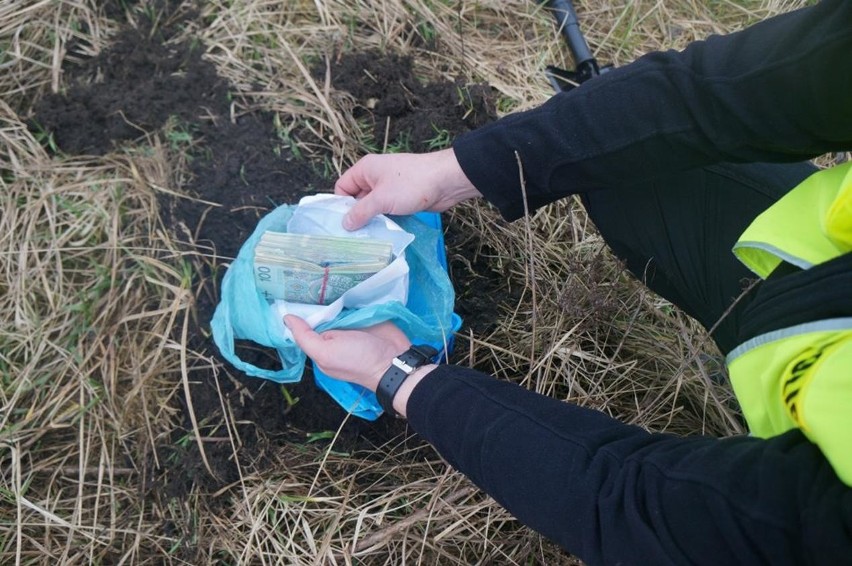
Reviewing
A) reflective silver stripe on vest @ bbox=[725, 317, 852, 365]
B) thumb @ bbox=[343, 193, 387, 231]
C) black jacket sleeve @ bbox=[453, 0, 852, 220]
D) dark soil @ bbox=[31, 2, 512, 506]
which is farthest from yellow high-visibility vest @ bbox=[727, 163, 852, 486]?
dark soil @ bbox=[31, 2, 512, 506]

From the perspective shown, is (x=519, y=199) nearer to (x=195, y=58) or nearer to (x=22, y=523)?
(x=195, y=58)

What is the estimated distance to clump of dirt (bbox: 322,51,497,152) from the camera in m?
1.71

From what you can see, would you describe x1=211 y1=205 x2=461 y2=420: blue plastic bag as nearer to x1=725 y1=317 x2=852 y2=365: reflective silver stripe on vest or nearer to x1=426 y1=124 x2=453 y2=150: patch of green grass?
x1=426 y1=124 x2=453 y2=150: patch of green grass

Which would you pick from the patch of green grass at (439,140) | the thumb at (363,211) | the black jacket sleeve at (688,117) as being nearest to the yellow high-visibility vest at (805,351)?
the black jacket sleeve at (688,117)

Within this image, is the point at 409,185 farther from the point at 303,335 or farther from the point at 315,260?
the point at 303,335

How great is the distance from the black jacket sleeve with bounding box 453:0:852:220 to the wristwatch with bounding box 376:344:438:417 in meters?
0.34

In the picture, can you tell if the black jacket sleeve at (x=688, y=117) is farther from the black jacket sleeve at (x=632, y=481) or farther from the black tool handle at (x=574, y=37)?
the black tool handle at (x=574, y=37)

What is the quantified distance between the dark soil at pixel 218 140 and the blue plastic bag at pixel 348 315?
0.12 m

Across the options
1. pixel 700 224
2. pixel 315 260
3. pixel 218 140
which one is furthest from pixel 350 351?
pixel 218 140

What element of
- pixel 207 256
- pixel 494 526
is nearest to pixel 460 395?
pixel 494 526

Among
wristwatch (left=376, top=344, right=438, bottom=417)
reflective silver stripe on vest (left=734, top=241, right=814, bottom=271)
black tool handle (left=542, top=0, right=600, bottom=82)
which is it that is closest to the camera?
reflective silver stripe on vest (left=734, top=241, right=814, bottom=271)

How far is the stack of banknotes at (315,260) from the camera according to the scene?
125 cm

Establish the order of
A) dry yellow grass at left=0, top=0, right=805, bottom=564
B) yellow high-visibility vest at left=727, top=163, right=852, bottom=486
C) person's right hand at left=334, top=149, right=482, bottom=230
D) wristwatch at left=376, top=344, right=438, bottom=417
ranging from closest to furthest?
yellow high-visibility vest at left=727, top=163, right=852, bottom=486, wristwatch at left=376, top=344, right=438, bottom=417, person's right hand at left=334, top=149, right=482, bottom=230, dry yellow grass at left=0, top=0, right=805, bottom=564

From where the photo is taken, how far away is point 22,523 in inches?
54.5
